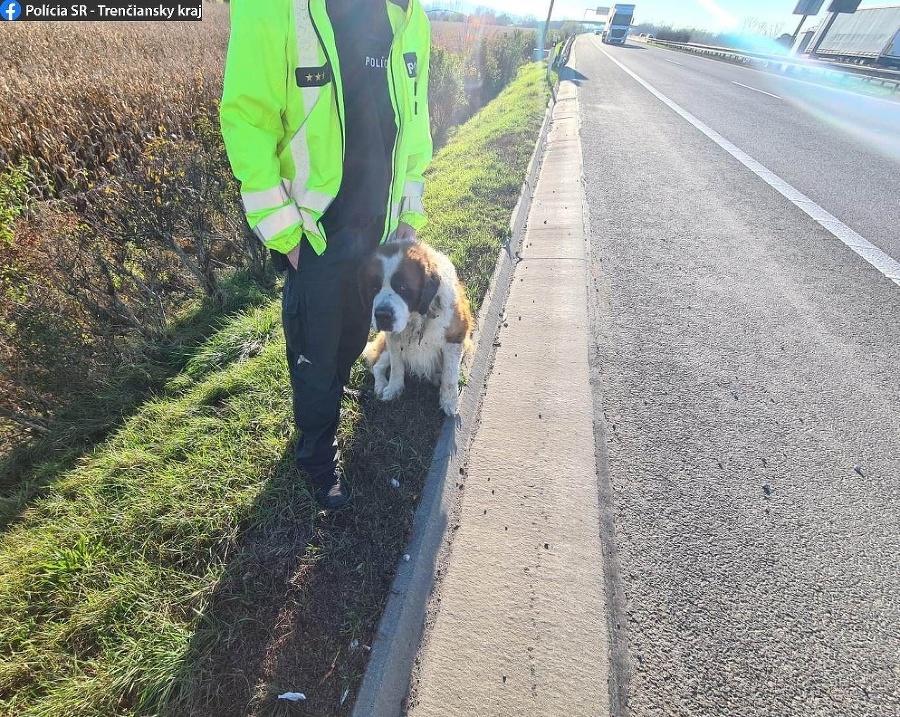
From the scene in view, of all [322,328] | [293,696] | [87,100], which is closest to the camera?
[293,696]

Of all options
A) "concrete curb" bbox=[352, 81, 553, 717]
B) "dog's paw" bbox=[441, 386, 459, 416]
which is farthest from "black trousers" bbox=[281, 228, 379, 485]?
"dog's paw" bbox=[441, 386, 459, 416]

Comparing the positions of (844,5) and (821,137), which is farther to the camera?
(844,5)

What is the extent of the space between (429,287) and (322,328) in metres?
0.83

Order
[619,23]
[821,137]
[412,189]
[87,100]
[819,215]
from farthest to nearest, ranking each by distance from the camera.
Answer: [619,23] < [821,137] < [819,215] < [87,100] < [412,189]

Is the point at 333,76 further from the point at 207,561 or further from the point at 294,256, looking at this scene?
the point at 207,561

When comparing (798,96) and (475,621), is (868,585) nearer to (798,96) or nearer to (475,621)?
(475,621)

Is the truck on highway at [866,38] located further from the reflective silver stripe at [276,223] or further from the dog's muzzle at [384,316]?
the reflective silver stripe at [276,223]

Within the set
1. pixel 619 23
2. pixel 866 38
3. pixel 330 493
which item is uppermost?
pixel 619 23

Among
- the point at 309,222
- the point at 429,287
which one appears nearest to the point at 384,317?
the point at 429,287

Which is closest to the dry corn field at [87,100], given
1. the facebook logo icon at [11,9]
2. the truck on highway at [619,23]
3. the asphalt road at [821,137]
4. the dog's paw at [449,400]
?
the facebook logo icon at [11,9]

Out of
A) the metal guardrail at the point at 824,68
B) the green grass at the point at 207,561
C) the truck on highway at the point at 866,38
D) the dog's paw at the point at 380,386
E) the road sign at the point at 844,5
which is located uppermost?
the road sign at the point at 844,5

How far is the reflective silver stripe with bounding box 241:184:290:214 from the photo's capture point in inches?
62.6

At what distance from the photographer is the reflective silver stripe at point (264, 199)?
1591 millimetres

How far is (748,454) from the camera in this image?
2.82m
